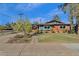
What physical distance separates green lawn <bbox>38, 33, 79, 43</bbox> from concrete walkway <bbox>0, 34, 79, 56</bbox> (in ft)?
0.19

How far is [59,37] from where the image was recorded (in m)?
4.76

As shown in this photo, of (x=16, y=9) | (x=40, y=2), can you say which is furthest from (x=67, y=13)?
(x=16, y=9)

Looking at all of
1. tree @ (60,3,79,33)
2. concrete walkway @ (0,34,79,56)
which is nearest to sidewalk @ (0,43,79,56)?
concrete walkway @ (0,34,79,56)

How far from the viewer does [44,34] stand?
15.8 ft

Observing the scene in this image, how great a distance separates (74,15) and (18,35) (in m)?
0.85

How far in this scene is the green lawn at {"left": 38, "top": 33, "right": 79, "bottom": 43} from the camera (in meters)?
4.74

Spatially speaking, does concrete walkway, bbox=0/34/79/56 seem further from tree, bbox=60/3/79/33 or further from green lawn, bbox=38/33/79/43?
tree, bbox=60/3/79/33

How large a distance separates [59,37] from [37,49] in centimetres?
36

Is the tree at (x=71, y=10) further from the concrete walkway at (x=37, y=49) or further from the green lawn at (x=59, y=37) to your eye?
the concrete walkway at (x=37, y=49)

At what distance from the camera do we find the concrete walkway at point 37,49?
4680mm

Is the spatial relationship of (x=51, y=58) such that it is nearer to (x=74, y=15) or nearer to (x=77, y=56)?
(x=77, y=56)

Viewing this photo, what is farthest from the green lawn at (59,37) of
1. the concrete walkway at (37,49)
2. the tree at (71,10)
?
the tree at (71,10)

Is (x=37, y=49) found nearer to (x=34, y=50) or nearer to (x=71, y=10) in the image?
(x=34, y=50)

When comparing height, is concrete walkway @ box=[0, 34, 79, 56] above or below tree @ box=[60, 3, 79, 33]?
below
